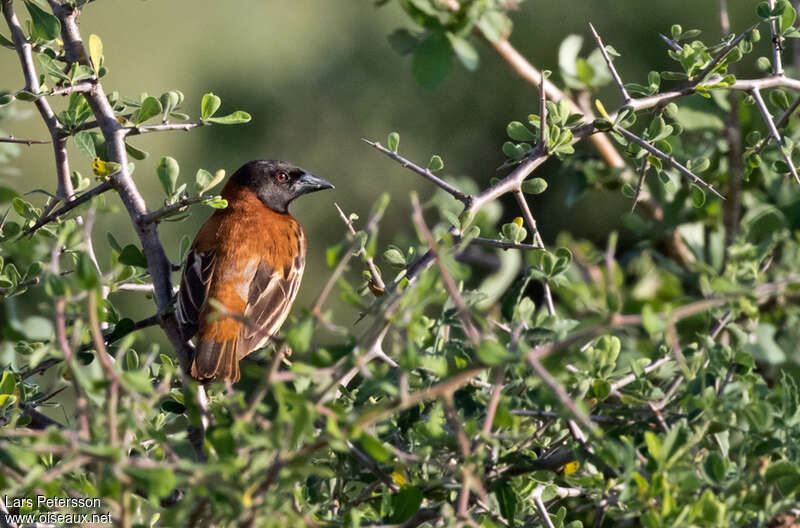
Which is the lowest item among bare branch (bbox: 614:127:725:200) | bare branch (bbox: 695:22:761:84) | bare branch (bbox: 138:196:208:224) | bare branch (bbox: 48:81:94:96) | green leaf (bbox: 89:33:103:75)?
bare branch (bbox: 614:127:725:200)

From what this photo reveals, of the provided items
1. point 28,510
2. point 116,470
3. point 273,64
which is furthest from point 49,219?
point 273,64

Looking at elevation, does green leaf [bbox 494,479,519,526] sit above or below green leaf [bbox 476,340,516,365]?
below

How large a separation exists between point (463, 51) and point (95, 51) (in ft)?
4.93

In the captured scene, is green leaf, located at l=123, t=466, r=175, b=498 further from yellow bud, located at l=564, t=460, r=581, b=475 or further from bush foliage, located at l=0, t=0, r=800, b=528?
yellow bud, located at l=564, t=460, r=581, b=475

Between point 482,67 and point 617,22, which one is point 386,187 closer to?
point 482,67

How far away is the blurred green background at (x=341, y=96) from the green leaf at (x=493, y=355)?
5989 mm

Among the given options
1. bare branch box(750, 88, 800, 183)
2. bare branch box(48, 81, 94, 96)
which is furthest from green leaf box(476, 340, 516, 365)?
bare branch box(48, 81, 94, 96)

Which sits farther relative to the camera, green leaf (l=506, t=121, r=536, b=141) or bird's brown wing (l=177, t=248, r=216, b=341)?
bird's brown wing (l=177, t=248, r=216, b=341)

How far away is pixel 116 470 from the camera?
1.64 m

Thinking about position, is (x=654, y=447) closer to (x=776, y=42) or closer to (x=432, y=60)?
(x=432, y=60)

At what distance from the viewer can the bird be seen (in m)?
4.00

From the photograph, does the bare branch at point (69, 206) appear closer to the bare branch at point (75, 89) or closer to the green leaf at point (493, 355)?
the bare branch at point (75, 89)

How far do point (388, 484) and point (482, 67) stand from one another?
8.04m

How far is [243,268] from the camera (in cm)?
465
